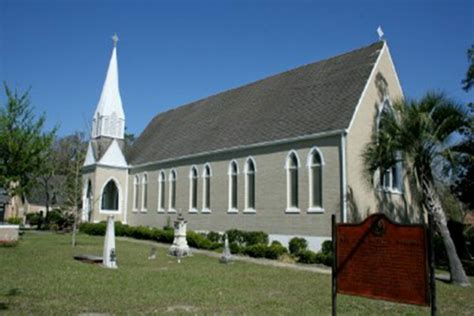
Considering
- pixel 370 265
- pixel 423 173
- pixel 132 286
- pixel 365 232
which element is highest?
pixel 423 173

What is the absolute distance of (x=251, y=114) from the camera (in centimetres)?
3150

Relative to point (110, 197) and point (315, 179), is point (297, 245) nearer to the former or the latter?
point (315, 179)

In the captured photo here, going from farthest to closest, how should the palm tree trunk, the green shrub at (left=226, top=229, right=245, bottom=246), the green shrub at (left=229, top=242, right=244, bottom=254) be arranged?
the green shrub at (left=226, top=229, right=245, bottom=246) < the green shrub at (left=229, top=242, right=244, bottom=254) < the palm tree trunk

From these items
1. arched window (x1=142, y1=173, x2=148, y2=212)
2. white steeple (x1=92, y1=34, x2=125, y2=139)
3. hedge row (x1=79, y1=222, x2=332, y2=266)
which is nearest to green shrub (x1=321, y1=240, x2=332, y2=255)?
hedge row (x1=79, y1=222, x2=332, y2=266)

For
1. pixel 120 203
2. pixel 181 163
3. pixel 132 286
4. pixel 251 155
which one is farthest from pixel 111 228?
pixel 120 203

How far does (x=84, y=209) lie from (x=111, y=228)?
2488 centimetres

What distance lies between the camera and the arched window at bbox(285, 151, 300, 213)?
83.6 feet

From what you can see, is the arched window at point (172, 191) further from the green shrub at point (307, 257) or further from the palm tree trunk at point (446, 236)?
the palm tree trunk at point (446, 236)

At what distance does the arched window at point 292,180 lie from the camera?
83.6ft

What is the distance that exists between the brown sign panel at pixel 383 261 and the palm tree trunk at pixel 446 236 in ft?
34.7

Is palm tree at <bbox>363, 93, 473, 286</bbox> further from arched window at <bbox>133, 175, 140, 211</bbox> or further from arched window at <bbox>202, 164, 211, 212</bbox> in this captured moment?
arched window at <bbox>133, 175, 140, 211</bbox>

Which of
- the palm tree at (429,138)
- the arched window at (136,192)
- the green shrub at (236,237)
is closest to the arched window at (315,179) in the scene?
the green shrub at (236,237)

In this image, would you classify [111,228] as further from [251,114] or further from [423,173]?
[251,114]

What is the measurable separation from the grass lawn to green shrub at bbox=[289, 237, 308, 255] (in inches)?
201
